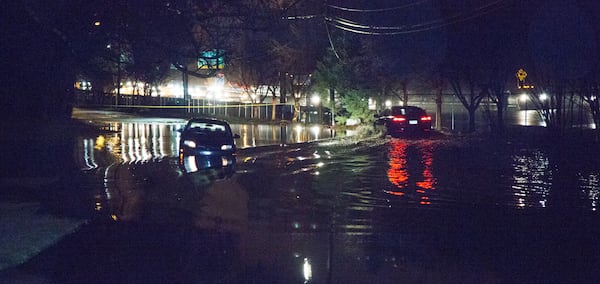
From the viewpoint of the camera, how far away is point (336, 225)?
1130 centimetres

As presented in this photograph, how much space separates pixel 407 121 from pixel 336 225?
23.2 meters

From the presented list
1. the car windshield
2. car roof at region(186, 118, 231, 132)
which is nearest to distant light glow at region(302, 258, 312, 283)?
car roof at region(186, 118, 231, 132)

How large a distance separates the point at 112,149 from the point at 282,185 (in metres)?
12.9

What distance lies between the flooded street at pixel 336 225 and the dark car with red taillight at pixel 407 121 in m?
12.1

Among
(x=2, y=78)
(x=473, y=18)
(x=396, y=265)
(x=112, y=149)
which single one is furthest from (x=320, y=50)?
(x=396, y=265)

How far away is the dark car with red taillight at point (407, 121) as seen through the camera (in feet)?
111

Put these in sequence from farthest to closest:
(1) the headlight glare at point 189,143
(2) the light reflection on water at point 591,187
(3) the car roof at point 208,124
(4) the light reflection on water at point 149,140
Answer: (4) the light reflection on water at point 149,140 → (1) the headlight glare at point 189,143 → (3) the car roof at point 208,124 → (2) the light reflection on water at point 591,187

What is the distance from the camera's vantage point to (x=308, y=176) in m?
18.3

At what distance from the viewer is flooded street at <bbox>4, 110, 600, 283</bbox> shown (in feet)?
27.3

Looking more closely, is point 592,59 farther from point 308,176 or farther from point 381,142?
point 308,176

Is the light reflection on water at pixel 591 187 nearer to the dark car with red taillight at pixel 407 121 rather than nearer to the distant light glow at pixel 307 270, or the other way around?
the distant light glow at pixel 307 270

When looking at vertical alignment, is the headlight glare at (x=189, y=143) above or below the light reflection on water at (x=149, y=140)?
above

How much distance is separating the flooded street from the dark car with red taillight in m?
12.1

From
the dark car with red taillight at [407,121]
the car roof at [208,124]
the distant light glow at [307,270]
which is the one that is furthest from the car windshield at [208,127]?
the distant light glow at [307,270]
